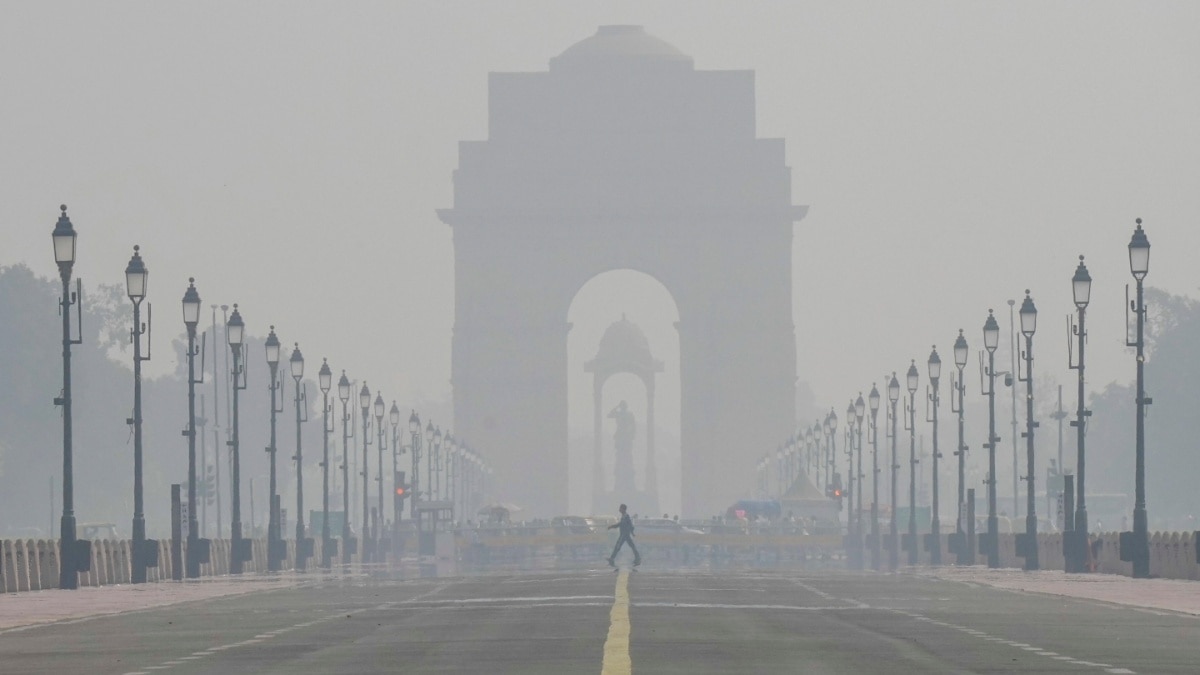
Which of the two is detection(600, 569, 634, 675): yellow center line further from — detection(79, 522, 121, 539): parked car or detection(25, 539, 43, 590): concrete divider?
detection(79, 522, 121, 539): parked car

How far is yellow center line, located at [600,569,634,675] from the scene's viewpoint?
719 inches

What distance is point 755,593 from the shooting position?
36500 millimetres

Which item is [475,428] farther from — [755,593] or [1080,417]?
[755,593]

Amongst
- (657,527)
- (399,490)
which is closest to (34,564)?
(399,490)

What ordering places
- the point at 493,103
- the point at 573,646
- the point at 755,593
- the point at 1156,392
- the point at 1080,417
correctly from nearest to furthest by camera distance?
the point at 573,646, the point at 755,593, the point at 1080,417, the point at 1156,392, the point at 493,103

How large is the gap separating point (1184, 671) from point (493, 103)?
139537 mm

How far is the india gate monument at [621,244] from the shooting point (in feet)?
517

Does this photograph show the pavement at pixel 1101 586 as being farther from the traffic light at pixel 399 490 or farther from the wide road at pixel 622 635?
the traffic light at pixel 399 490

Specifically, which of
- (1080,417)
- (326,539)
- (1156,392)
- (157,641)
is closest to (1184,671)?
(157,641)

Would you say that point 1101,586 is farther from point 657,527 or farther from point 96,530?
point 96,530

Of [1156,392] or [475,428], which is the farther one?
[475,428]

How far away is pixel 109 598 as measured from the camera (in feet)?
126

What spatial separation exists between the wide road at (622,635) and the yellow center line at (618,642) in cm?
3

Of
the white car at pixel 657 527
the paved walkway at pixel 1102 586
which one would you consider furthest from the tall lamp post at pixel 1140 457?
the white car at pixel 657 527
